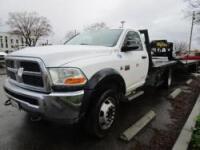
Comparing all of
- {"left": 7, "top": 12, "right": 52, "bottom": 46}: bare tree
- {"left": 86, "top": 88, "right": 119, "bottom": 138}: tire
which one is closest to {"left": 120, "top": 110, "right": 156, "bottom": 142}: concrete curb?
{"left": 86, "top": 88, "right": 119, "bottom": 138}: tire

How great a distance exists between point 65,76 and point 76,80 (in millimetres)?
157

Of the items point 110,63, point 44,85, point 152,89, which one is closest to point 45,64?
point 44,85

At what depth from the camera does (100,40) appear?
369 cm

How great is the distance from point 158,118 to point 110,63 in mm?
1880

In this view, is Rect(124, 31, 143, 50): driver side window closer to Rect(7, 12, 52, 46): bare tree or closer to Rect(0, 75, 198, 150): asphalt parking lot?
Rect(0, 75, 198, 150): asphalt parking lot

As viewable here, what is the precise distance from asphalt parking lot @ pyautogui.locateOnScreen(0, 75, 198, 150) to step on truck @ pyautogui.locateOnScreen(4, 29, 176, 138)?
0.25 meters

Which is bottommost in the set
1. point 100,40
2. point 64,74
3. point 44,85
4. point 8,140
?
point 8,140

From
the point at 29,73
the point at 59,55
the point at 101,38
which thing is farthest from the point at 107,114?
the point at 101,38

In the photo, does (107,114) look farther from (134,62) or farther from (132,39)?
(132,39)

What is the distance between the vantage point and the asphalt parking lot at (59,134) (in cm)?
280

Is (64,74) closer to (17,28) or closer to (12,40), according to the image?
(17,28)

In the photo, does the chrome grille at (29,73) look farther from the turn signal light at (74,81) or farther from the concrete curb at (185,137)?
the concrete curb at (185,137)

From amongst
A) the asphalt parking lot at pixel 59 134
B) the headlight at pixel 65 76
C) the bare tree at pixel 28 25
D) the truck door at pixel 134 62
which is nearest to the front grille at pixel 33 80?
the headlight at pixel 65 76

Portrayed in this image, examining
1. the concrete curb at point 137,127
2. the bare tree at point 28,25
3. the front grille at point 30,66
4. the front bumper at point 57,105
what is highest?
the bare tree at point 28,25
